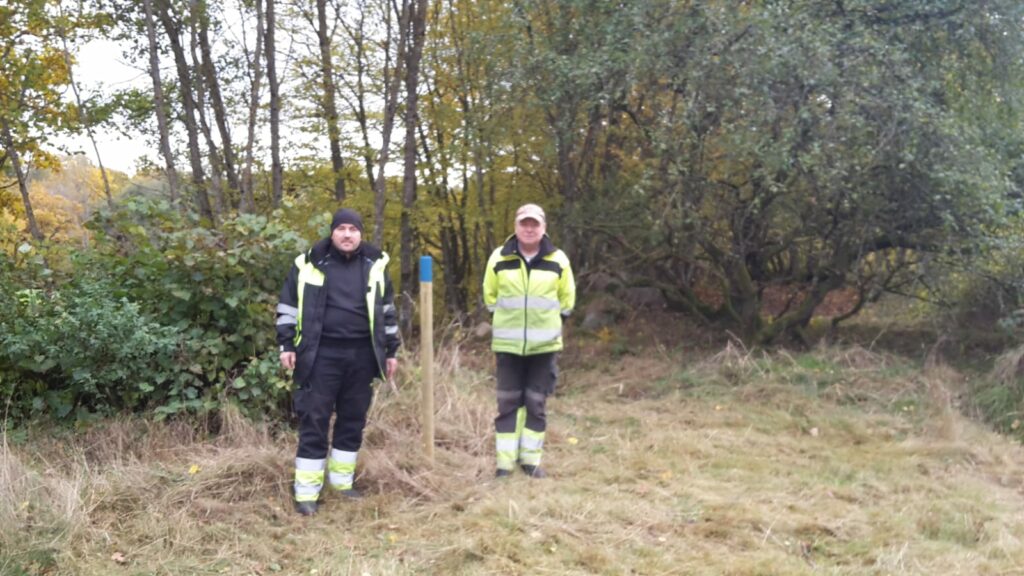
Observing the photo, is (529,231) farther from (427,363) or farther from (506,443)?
(506,443)

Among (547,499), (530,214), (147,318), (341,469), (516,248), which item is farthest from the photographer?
(147,318)

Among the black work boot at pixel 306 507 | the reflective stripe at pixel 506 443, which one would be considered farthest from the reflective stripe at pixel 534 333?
the black work boot at pixel 306 507

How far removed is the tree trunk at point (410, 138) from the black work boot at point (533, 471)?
2.77 meters

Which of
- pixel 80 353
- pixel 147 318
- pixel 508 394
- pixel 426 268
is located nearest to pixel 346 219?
pixel 426 268

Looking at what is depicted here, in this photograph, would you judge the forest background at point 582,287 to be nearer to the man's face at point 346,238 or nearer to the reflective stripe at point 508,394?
the reflective stripe at point 508,394

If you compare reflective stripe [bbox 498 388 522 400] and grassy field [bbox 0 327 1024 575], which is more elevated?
reflective stripe [bbox 498 388 522 400]

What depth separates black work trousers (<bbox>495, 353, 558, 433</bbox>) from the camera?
5.01 meters

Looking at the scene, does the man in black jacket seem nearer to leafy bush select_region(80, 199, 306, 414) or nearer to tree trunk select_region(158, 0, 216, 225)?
leafy bush select_region(80, 199, 306, 414)

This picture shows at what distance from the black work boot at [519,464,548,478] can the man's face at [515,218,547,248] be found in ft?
4.70

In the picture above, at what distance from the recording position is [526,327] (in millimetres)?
4848

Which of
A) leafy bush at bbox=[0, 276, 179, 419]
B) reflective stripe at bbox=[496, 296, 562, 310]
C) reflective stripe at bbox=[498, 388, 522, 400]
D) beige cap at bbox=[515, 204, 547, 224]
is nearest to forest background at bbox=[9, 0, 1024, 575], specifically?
leafy bush at bbox=[0, 276, 179, 419]

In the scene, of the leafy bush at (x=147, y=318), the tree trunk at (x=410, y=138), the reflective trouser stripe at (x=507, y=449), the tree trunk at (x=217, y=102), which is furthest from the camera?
the tree trunk at (x=217, y=102)

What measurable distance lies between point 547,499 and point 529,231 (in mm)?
1590

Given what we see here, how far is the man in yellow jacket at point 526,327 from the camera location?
4848 millimetres
